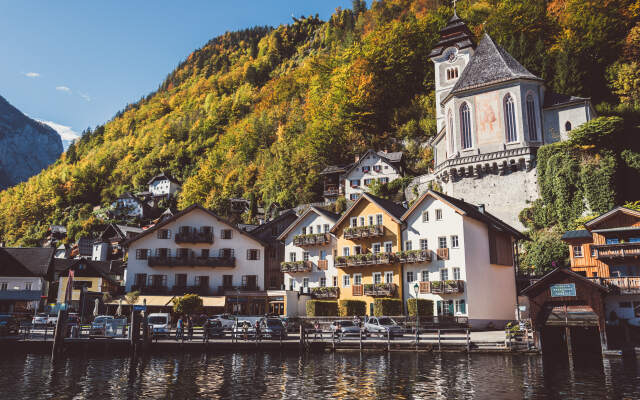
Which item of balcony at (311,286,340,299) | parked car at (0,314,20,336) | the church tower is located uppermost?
the church tower

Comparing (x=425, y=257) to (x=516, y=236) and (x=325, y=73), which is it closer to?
(x=516, y=236)

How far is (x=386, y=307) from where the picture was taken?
48781 millimetres

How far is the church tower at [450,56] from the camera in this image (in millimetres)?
81562

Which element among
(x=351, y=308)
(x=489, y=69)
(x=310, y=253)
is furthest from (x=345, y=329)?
(x=489, y=69)

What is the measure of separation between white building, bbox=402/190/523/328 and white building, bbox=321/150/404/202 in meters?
29.7

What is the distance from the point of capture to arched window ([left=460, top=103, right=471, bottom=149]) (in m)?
64.4

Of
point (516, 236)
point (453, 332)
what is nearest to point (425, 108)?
point (516, 236)

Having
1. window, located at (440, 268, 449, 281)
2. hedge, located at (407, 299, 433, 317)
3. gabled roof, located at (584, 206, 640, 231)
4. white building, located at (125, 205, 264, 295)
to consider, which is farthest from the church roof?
white building, located at (125, 205, 264, 295)

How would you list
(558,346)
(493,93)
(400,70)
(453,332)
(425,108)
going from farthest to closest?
(400,70)
(425,108)
(493,93)
(453,332)
(558,346)

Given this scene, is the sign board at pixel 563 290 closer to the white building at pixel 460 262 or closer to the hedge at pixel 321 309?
the white building at pixel 460 262

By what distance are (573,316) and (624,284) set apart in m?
5.04

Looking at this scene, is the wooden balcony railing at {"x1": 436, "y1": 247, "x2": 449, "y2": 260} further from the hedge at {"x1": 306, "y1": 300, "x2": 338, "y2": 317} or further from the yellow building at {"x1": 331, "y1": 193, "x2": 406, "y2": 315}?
the hedge at {"x1": 306, "y1": 300, "x2": 338, "y2": 317}

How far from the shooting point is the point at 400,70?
94562 millimetres

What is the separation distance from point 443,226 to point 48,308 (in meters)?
48.7
